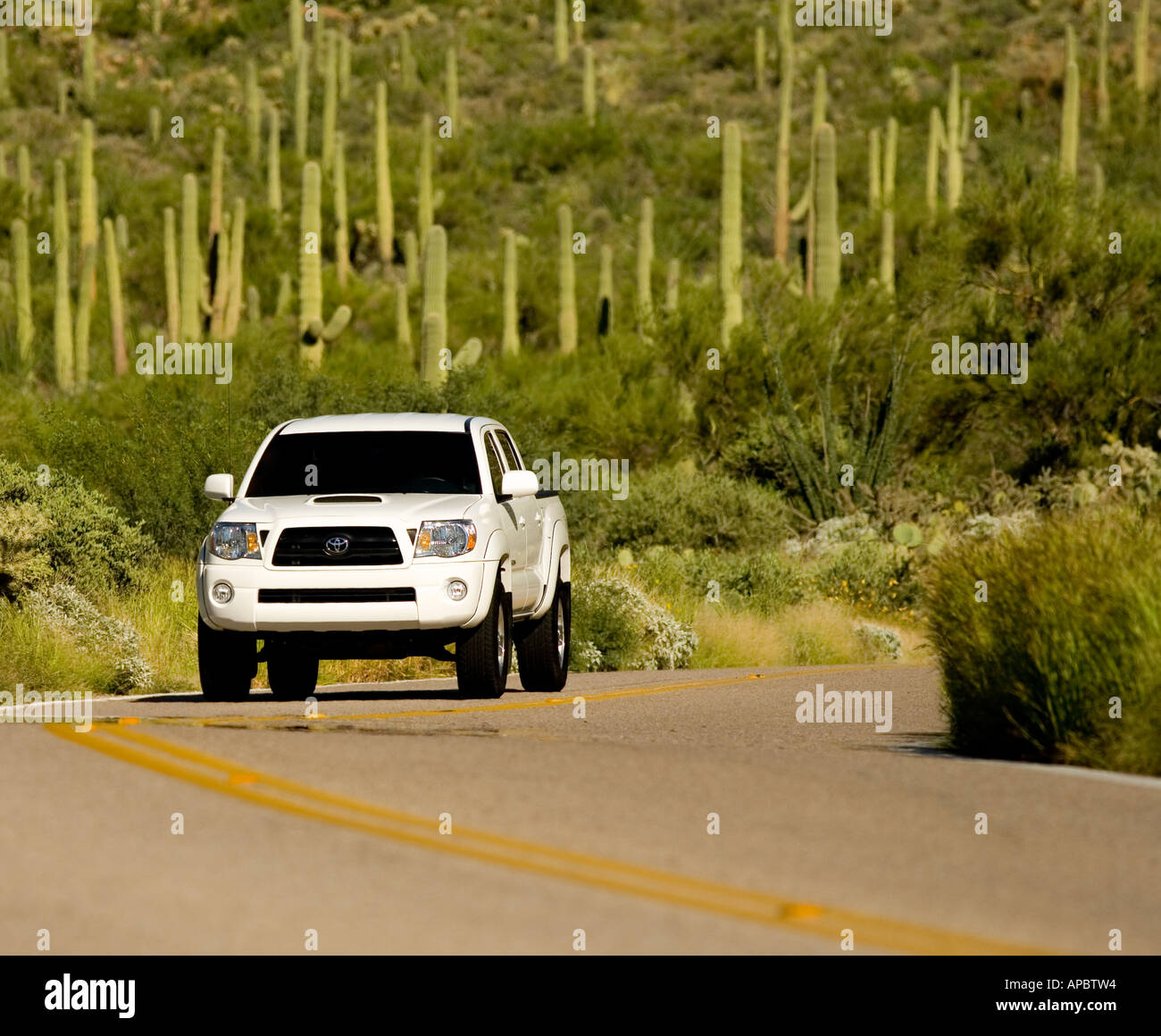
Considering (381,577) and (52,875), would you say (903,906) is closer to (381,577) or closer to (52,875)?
(52,875)

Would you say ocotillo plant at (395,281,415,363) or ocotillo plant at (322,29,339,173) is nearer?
ocotillo plant at (395,281,415,363)

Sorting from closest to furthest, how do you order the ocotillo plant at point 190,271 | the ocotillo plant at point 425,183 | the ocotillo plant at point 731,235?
the ocotillo plant at point 731,235
the ocotillo plant at point 190,271
the ocotillo plant at point 425,183

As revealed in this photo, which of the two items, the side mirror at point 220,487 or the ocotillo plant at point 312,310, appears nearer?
the side mirror at point 220,487

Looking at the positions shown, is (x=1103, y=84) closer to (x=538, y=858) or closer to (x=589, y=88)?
(x=589, y=88)

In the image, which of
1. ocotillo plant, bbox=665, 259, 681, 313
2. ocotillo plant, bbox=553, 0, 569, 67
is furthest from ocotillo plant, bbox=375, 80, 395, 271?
ocotillo plant, bbox=553, 0, 569, 67

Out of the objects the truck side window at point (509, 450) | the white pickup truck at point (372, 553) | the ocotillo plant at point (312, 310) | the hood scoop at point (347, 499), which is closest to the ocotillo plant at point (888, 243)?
the ocotillo plant at point (312, 310)

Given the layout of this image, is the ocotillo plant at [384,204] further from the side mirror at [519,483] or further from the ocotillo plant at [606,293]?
the side mirror at [519,483]

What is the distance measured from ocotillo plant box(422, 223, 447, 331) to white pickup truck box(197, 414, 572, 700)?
2016 centimetres

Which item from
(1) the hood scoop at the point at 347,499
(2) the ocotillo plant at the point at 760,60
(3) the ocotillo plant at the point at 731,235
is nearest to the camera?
(1) the hood scoop at the point at 347,499

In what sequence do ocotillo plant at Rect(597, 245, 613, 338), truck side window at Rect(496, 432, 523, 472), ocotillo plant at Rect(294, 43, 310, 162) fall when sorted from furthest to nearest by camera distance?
ocotillo plant at Rect(294, 43, 310, 162), ocotillo plant at Rect(597, 245, 613, 338), truck side window at Rect(496, 432, 523, 472)

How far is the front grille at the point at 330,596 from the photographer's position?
14.9 m

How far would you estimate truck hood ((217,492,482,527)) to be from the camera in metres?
15.0

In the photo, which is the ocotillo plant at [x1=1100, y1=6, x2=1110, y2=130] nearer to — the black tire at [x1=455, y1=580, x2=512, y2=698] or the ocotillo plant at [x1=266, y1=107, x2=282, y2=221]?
the ocotillo plant at [x1=266, y1=107, x2=282, y2=221]

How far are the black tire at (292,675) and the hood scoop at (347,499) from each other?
2.20m
